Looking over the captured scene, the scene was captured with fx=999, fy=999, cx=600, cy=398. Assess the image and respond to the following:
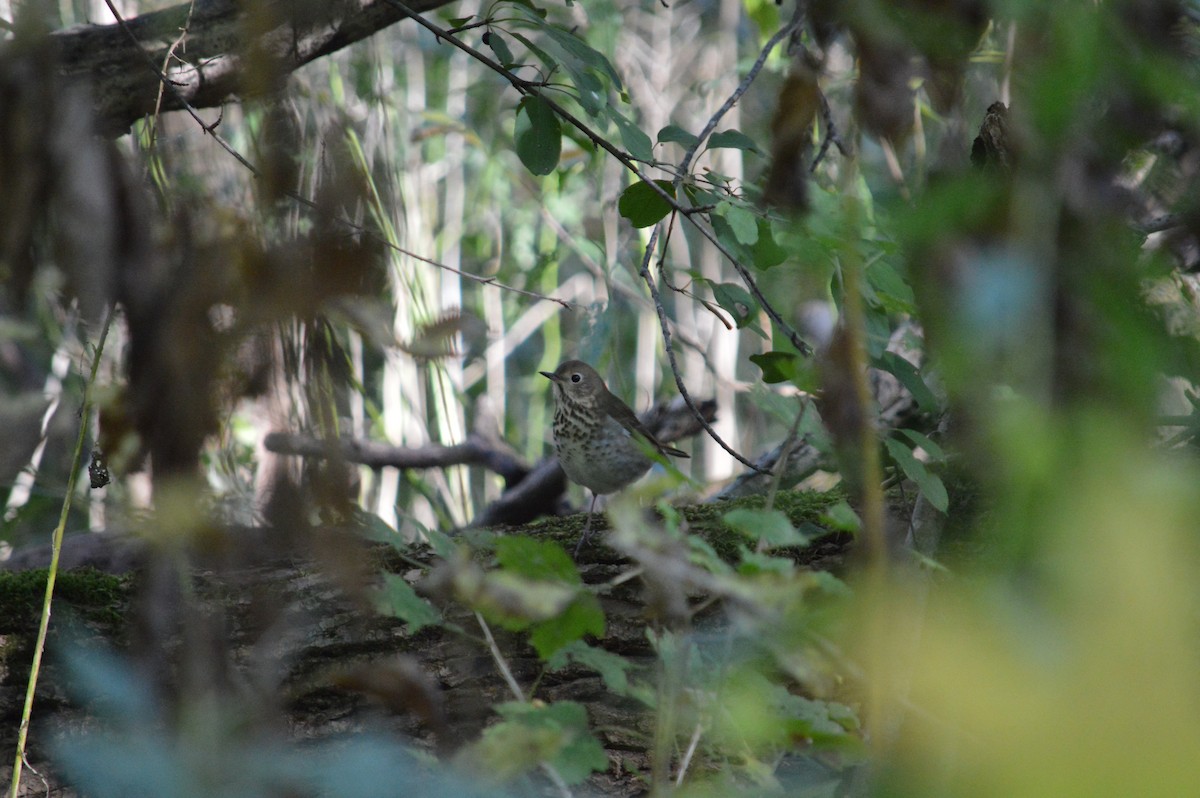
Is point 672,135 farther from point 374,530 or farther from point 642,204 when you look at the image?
point 374,530

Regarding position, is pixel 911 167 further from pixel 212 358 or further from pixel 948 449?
pixel 212 358

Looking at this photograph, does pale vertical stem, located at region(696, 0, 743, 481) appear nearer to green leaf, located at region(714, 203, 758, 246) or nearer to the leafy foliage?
green leaf, located at region(714, 203, 758, 246)

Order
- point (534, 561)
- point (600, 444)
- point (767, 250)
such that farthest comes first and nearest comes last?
point (600, 444) → point (767, 250) → point (534, 561)

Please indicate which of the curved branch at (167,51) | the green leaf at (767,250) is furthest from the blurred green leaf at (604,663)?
the curved branch at (167,51)

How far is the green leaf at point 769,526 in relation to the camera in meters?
0.91

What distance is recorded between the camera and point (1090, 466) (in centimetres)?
51

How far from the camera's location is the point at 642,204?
1582mm

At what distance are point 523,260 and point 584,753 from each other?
4162mm

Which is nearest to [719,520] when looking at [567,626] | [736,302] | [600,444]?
[736,302]

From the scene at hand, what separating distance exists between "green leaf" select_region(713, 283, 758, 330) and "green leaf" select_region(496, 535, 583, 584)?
757mm

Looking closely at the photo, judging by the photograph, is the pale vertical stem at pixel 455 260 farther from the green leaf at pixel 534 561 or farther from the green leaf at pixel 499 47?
the green leaf at pixel 534 561

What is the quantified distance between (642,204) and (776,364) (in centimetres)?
63

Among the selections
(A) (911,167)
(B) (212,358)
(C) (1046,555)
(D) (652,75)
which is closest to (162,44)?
(B) (212,358)

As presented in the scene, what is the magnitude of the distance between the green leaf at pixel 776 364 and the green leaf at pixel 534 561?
0.92ft
